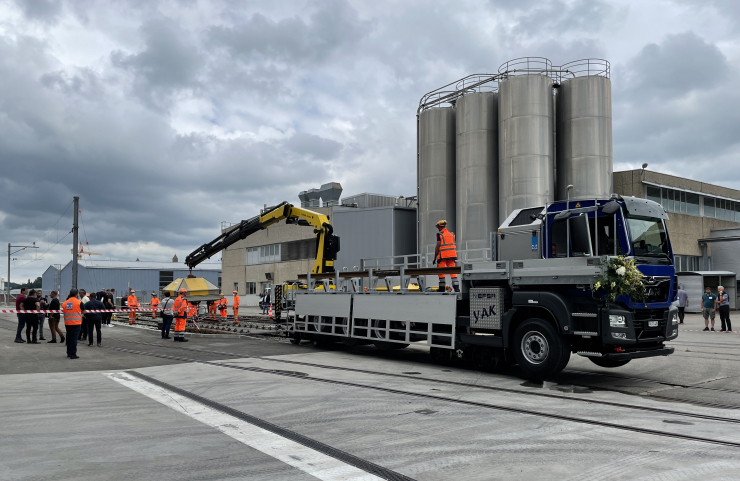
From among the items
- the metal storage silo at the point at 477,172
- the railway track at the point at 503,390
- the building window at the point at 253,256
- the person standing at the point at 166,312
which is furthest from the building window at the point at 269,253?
the railway track at the point at 503,390

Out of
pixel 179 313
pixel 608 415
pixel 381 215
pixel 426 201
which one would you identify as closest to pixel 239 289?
pixel 381 215

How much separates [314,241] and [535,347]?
3794 centimetres

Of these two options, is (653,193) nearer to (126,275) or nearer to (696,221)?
(696,221)

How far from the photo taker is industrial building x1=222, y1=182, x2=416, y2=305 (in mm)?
38000

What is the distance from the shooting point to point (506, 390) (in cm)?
967

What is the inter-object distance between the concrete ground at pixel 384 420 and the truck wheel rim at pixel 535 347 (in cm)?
46

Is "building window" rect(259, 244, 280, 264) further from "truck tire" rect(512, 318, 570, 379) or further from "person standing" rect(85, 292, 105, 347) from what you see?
"truck tire" rect(512, 318, 570, 379)

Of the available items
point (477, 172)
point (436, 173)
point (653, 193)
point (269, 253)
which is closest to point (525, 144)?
point (477, 172)

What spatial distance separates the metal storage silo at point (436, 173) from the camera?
33188mm

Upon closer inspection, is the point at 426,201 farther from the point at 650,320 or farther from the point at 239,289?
the point at 239,289

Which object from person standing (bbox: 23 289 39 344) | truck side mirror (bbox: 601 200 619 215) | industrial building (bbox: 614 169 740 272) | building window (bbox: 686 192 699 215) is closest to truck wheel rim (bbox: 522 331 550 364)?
truck side mirror (bbox: 601 200 619 215)

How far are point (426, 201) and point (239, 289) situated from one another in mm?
29464

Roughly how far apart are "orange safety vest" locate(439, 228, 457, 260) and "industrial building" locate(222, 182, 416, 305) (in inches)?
834

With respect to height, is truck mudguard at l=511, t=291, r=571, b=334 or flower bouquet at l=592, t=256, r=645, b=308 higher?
A: flower bouquet at l=592, t=256, r=645, b=308
